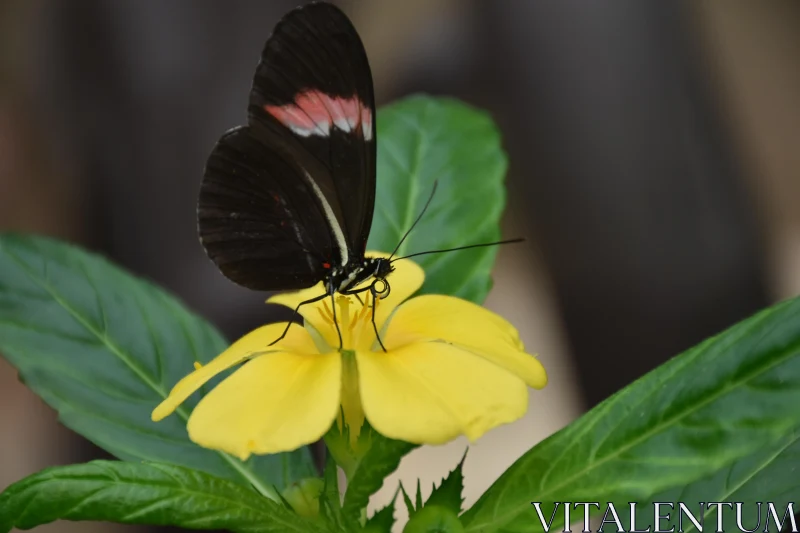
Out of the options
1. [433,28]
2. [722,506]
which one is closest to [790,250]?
[433,28]

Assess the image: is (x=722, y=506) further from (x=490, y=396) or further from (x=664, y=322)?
(x=664, y=322)

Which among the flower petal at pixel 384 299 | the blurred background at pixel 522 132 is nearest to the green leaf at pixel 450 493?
the flower petal at pixel 384 299

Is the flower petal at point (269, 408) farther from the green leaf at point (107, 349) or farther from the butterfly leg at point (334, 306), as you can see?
the green leaf at point (107, 349)

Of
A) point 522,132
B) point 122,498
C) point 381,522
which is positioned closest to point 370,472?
point 381,522

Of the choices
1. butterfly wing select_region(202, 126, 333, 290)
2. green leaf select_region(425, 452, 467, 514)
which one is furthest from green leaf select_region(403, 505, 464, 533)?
butterfly wing select_region(202, 126, 333, 290)

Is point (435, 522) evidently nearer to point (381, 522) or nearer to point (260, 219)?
point (381, 522)

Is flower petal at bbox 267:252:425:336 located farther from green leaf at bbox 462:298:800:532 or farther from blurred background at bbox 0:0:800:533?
blurred background at bbox 0:0:800:533
